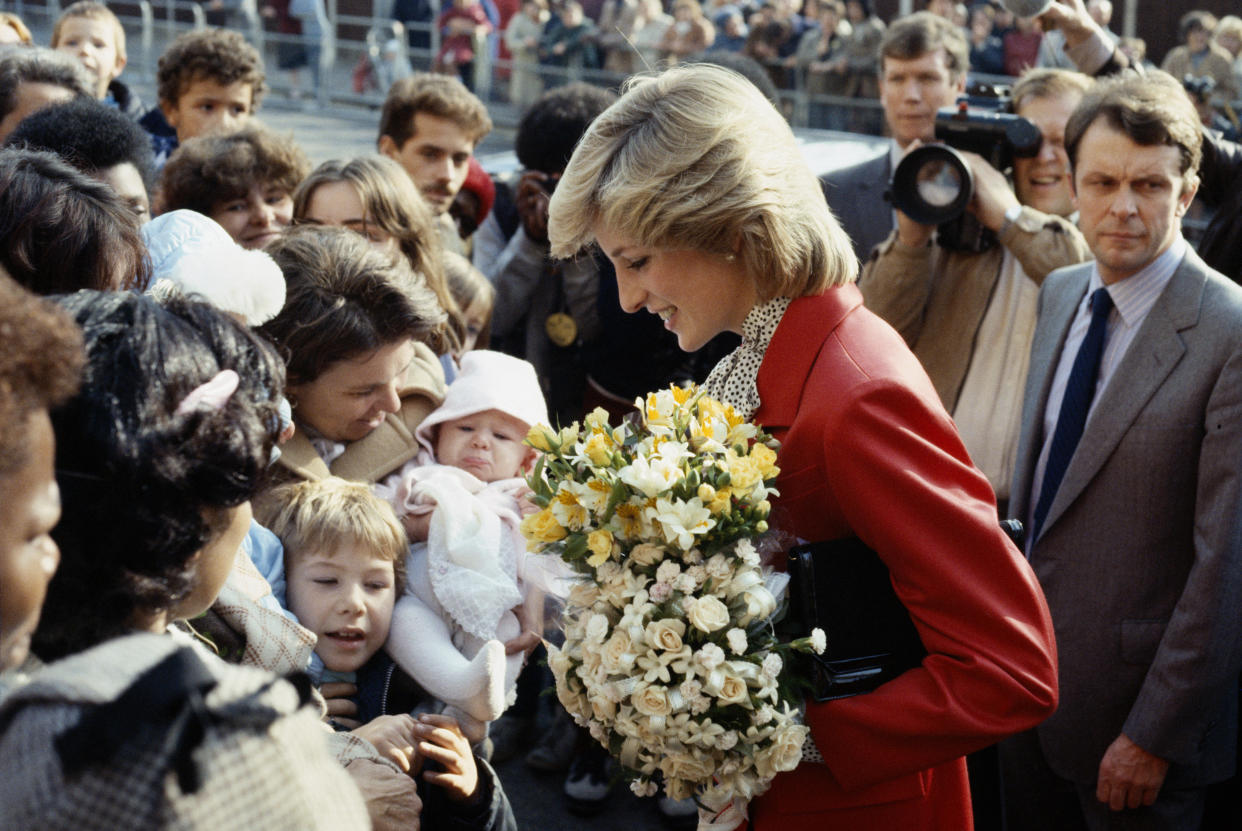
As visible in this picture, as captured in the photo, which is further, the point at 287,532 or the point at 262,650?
the point at 287,532

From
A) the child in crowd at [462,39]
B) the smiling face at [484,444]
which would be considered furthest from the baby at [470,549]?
the child in crowd at [462,39]

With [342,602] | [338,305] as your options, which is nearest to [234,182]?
[338,305]

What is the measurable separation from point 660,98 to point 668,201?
228mm

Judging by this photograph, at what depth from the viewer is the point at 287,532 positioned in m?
2.57

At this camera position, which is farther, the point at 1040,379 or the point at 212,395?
the point at 1040,379

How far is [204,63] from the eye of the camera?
195 inches

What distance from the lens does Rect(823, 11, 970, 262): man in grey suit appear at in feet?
14.8

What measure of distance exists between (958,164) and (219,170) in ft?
7.48

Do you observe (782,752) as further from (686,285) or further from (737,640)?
(686,285)

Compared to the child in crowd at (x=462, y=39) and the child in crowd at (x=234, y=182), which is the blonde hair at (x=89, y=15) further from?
the child in crowd at (x=462, y=39)

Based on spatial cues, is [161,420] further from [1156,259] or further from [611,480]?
[1156,259]

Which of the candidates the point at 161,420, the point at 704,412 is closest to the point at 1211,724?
the point at 704,412

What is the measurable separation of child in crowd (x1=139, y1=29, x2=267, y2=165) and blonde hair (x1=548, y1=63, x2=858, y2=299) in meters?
3.23

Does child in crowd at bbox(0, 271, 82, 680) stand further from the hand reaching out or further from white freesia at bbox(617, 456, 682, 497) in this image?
the hand reaching out
